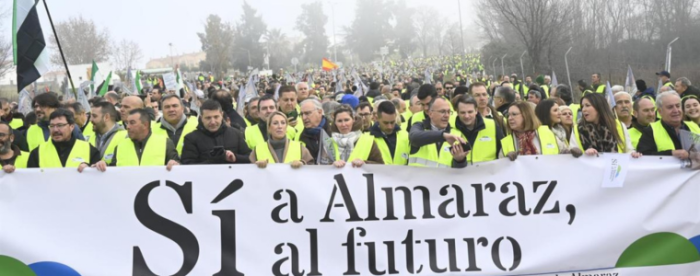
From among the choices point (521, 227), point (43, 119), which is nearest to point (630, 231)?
point (521, 227)

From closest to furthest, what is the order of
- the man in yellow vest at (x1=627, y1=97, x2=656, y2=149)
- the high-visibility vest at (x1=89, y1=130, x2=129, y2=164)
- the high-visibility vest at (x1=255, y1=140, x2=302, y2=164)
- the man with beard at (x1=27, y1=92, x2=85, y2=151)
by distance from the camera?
the high-visibility vest at (x1=255, y1=140, x2=302, y2=164), the high-visibility vest at (x1=89, y1=130, x2=129, y2=164), the man in yellow vest at (x1=627, y1=97, x2=656, y2=149), the man with beard at (x1=27, y1=92, x2=85, y2=151)

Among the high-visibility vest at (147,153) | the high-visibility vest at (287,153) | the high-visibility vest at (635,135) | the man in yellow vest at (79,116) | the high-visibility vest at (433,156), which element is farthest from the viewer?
the man in yellow vest at (79,116)

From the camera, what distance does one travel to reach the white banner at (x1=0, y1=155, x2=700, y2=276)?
18.7 ft

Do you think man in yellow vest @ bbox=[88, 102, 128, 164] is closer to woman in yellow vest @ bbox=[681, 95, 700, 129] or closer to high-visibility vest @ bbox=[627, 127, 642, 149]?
high-visibility vest @ bbox=[627, 127, 642, 149]

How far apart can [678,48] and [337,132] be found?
27.9 metres

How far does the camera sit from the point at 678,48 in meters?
31.1

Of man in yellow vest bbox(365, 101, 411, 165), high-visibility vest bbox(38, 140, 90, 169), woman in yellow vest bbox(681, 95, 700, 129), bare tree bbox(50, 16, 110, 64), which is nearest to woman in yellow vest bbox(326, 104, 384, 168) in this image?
man in yellow vest bbox(365, 101, 411, 165)

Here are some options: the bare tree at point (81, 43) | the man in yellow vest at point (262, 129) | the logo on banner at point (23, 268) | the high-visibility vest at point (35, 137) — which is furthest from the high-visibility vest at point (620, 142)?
the bare tree at point (81, 43)

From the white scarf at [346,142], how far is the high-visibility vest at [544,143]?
1.26m

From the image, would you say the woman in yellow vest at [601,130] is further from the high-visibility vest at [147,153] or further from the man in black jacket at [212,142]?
the high-visibility vest at [147,153]

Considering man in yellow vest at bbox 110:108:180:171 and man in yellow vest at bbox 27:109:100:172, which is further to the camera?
man in yellow vest at bbox 27:109:100:172

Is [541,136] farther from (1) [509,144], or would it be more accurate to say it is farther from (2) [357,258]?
(2) [357,258]

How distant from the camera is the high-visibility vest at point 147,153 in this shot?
659 centimetres

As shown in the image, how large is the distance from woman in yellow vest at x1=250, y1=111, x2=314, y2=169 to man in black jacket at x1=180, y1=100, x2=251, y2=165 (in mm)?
243
